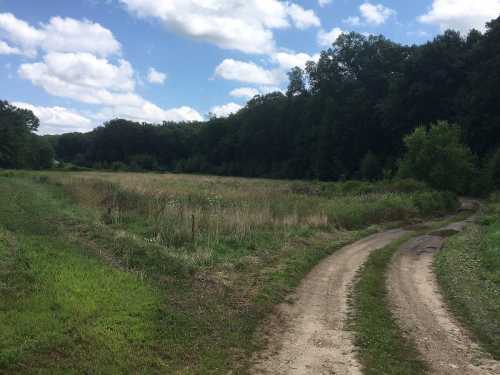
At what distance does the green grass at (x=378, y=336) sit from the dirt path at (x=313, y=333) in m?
0.20

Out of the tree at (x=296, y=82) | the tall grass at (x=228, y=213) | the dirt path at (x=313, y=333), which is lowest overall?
the dirt path at (x=313, y=333)

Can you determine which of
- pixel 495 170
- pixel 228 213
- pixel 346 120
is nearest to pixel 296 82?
pixel 346 120

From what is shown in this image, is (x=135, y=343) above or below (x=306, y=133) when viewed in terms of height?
below

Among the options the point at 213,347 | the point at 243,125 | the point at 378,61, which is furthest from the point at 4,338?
the point at 243,125

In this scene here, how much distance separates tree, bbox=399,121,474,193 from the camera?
3666 cm

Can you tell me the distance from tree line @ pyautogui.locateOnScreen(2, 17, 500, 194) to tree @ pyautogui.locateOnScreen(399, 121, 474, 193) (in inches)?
119

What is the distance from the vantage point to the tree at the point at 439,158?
36656mm

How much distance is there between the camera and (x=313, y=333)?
7.43 m

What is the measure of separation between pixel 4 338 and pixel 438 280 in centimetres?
974

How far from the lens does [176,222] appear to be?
15523mm

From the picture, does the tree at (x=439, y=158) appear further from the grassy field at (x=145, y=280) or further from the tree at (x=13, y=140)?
the tree at (x=13, y=140)

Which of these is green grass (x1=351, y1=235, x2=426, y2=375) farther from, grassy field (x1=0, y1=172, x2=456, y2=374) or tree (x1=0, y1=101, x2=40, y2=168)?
tree (x1=0, y1=101, x2=40, y2=168)

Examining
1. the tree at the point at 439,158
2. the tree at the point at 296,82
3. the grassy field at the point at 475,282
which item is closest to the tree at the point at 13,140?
the tree at the point at 296,82

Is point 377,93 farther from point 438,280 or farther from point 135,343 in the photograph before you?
point 135,343
